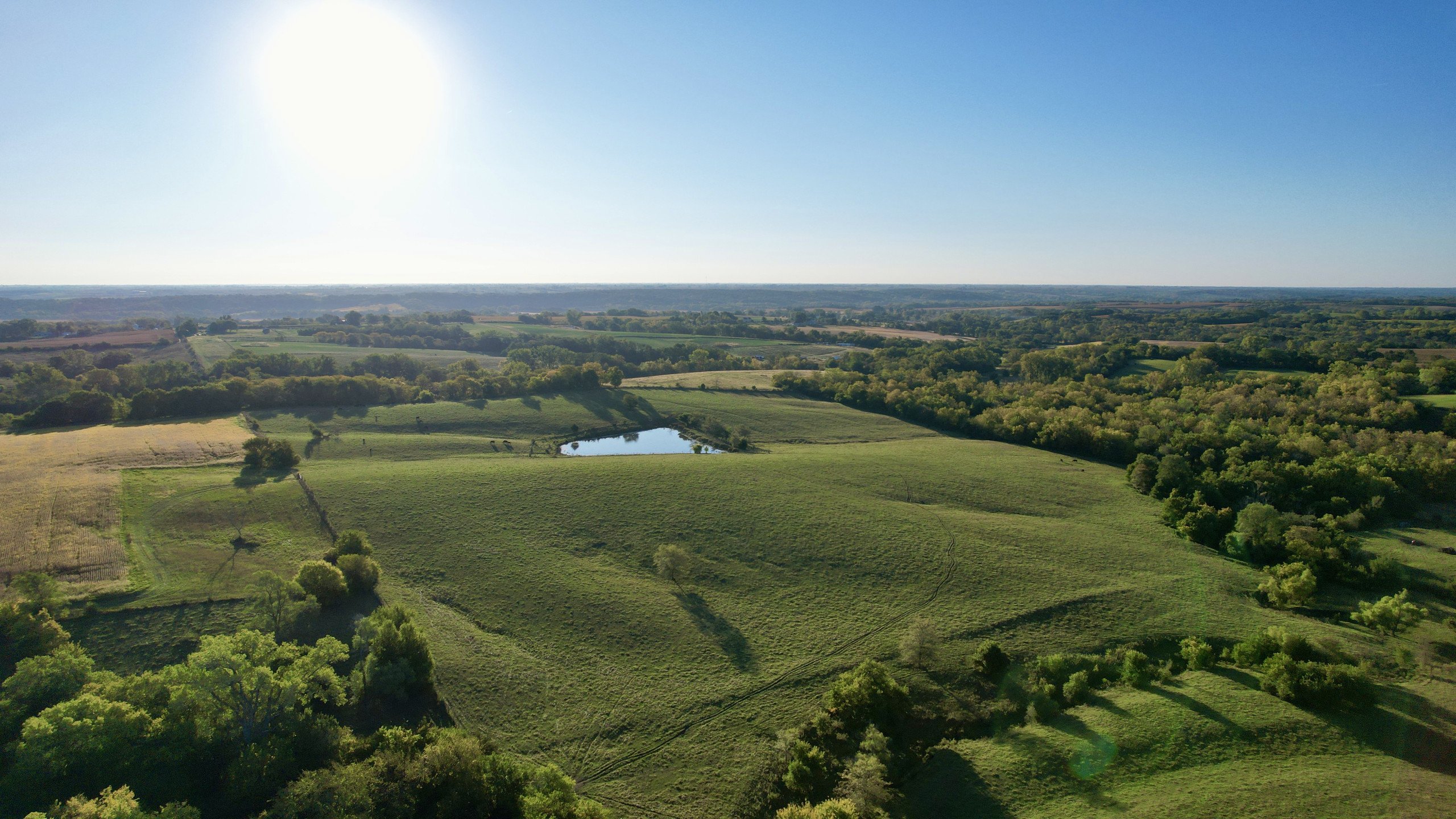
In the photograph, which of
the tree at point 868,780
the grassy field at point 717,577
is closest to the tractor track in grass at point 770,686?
the grassy field at point 717,577

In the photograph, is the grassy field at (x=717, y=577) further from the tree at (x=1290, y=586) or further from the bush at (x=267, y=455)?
the bush at (x=267, y=455)

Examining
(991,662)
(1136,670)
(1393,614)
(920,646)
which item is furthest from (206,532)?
(1393,614)

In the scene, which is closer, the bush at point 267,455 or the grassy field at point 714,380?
the bush at point 267,455

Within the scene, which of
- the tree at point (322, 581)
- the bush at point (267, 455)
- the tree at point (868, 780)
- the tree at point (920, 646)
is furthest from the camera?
the bush at point (267, 455)

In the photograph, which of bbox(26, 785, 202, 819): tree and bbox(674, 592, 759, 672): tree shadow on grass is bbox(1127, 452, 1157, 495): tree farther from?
bbox(26, 785, 202, 819): tree

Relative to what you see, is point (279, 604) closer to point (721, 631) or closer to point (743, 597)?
point (721, 631)

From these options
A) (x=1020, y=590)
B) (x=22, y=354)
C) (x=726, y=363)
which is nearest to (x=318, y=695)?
(x=1020, y=590)
